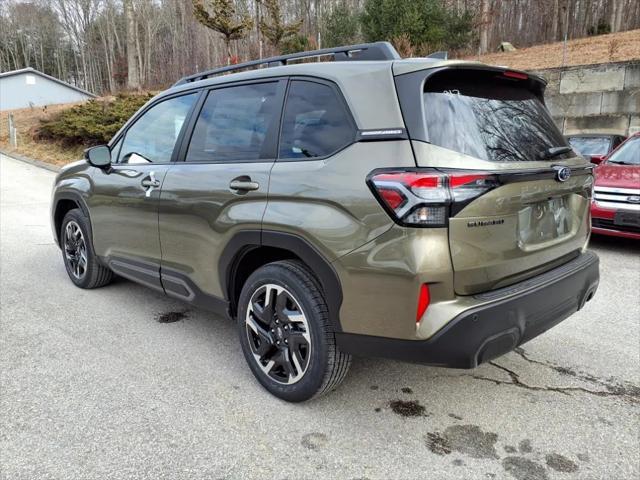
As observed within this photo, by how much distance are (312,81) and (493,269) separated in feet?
4.56

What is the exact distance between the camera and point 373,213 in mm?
2330

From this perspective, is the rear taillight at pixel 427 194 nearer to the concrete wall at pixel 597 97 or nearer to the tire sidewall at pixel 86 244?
the tire sidewall at pixel 86 244

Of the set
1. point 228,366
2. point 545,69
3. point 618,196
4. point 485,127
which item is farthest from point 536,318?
point 545,69

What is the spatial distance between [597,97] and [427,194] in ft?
46.3

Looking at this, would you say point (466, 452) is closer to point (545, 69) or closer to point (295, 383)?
point (295, 383)

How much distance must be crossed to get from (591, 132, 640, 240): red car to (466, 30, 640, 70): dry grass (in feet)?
30.0

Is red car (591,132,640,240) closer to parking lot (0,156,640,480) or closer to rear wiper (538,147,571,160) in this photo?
parking lot (0,156,640,480)

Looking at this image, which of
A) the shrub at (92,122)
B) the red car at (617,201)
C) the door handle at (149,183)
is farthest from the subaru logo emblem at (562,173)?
the shrub at (92,122)

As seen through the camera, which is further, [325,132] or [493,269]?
[325,132]

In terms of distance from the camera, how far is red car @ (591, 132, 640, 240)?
6.12 meters

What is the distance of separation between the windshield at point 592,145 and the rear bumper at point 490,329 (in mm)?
7863

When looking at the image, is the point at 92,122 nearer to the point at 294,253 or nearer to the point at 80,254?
the point at 80,254

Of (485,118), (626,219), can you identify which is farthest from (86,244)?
(626,219)

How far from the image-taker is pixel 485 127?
2549mm
